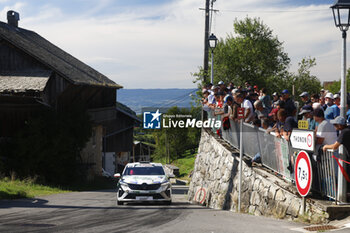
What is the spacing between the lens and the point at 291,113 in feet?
36.0

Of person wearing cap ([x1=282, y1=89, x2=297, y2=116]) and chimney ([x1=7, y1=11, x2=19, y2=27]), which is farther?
chimney ([x1=7, y1=11, x2=19, y2=27])

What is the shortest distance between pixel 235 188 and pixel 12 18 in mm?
25940

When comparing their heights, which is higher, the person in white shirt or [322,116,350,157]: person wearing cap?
the person in white shirt

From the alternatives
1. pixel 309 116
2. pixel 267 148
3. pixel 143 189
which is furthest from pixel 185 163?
pixel 309 116

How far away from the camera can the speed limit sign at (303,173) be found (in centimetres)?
894

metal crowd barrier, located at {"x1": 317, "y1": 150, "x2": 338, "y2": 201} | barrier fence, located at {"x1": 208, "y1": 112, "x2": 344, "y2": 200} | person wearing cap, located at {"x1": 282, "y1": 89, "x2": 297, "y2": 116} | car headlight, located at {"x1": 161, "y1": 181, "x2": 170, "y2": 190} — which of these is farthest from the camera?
car headlight, located at {"x1": 161, "y1": 181, "x2": 170, "y2": 190}

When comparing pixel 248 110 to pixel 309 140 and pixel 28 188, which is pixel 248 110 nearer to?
pixel 309 140

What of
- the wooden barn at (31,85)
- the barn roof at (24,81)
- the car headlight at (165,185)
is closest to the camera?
the car headlight at (165,185)

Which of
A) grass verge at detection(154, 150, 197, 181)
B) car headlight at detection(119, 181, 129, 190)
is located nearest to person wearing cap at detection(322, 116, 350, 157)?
car headlight at detection(119, 181, 129, 190)

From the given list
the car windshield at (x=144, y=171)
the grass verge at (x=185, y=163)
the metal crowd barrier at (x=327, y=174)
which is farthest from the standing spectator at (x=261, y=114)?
the grass verge at (x=185, y=163)

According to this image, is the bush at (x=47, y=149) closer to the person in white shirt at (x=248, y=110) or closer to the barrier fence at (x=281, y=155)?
the barrier fence at (x=281, y=155)

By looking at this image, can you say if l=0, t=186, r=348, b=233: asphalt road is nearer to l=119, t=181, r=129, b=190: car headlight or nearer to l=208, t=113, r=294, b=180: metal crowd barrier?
l=208, t=113, r=294, b=180: metal crowd barrier

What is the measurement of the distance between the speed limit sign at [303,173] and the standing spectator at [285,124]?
3.33 feet

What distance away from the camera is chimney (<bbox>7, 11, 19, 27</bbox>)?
3312 centimetres
